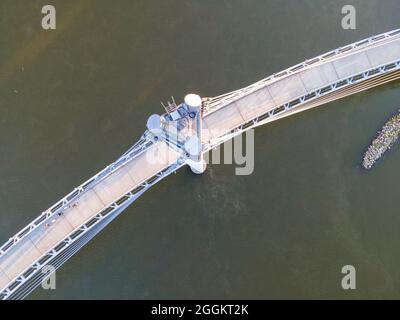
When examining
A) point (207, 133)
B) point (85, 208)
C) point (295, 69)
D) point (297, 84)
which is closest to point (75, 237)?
point (85, 208)

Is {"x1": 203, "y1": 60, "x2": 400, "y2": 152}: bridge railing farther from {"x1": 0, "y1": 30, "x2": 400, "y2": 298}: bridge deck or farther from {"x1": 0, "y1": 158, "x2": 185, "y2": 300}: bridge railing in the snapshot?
{"x1": 0, "y1": 158, "x2": 185, "y2": 300}: bridge railing

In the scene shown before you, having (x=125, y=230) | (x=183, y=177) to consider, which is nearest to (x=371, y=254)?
(x=183, y=177)

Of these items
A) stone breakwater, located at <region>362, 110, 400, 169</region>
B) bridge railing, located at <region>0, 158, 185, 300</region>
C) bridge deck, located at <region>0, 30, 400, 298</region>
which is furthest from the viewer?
stone breakwater, located at <region>362, 110, 400, 169</region>

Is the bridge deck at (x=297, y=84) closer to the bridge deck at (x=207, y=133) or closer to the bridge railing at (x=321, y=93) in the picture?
the bridge deck at (x=207, y=133)

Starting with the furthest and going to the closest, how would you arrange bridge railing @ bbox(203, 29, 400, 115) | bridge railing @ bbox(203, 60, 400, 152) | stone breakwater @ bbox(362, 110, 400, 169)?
stone breakwater @ bbox(362, 110, 400, 169) → bridge railing @ bbox(203, 60, 400, 152) → bridge railing @ bbox(203, 29, 400, 115)

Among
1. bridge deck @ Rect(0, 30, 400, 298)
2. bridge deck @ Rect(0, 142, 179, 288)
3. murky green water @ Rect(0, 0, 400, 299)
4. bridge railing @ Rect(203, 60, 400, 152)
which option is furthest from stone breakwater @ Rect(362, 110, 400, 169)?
bridge deck @ Rect(0, 142, 179, 288)

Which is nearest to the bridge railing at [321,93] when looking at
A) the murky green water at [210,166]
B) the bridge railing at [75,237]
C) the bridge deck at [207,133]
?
the bridge deck at [207,133]

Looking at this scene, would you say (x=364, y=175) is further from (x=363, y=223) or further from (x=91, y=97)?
(x=91, y=97)

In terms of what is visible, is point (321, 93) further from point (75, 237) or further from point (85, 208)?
point (75, 237)
